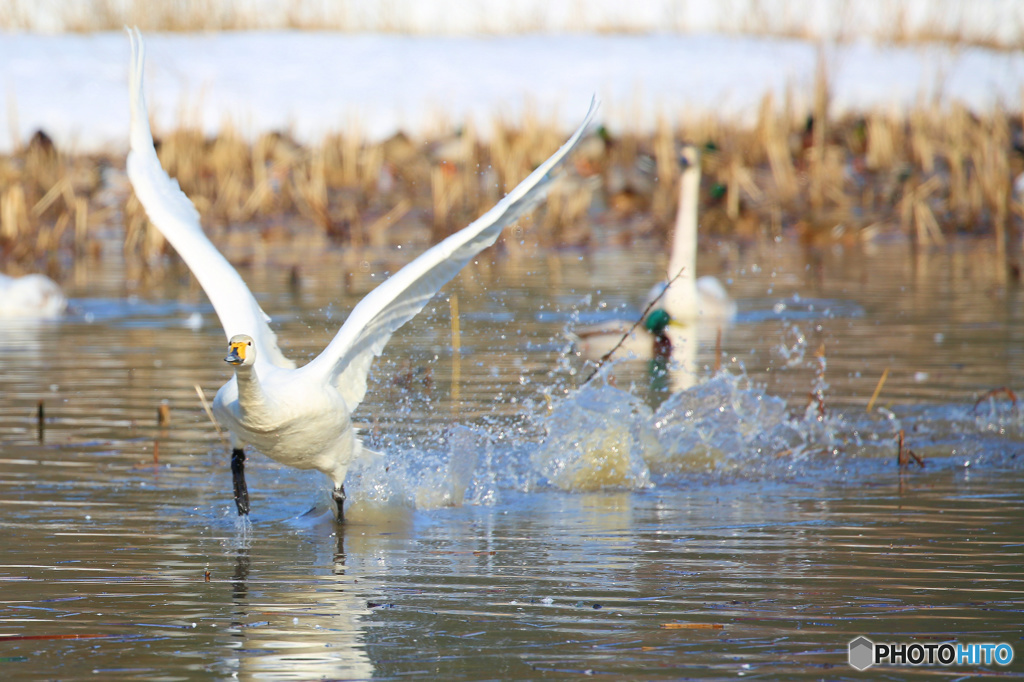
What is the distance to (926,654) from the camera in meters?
3.76

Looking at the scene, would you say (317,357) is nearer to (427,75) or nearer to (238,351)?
(238,351)

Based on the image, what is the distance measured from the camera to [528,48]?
115ft

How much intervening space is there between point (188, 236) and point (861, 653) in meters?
3.60

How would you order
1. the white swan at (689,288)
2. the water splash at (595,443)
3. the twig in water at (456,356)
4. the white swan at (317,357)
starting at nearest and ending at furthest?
the white swan at (317,357)
the water splash at (595,443)
the twig in water at (456,356)
the white swan at (689,288)

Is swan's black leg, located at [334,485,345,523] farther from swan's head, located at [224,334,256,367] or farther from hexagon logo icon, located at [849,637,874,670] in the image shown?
hexagon logo icon, located at [849,637,874,670]

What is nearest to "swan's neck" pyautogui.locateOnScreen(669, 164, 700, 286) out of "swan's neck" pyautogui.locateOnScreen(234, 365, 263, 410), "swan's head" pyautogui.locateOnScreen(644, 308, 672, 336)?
"swan's head" pyautogui.locateOnScreen(644, 308, 672, 336)

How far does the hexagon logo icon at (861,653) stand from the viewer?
3.68 metres

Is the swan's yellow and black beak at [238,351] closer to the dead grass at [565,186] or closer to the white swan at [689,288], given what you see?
the white swan at [689,288]

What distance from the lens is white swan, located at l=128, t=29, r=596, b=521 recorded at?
5.34 metres

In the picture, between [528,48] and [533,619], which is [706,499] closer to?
[533,619]

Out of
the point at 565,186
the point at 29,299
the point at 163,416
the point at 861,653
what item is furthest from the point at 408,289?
the point at 565,186

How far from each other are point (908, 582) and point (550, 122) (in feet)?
54.3

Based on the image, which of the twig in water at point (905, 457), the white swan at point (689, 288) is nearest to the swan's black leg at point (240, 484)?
the twig in water at point (905, 457)

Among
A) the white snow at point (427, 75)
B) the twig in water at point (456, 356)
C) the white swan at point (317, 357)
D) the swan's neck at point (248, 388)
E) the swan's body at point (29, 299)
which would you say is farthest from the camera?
the white snow at point (427, 75)
